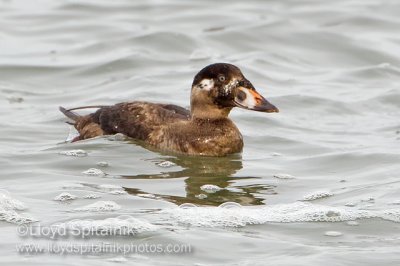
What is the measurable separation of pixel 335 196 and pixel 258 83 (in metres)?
5.46

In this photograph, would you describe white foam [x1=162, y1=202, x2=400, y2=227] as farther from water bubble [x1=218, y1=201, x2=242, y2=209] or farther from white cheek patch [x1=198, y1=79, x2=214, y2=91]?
white cheek patch [x1=198, y1=79, x2=214, y2=91]

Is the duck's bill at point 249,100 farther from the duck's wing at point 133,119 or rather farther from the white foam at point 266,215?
the white foam at point 266,215

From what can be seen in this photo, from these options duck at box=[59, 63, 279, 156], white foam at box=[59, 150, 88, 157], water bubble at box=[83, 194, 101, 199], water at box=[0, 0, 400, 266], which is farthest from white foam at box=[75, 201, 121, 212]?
duck at box=[59, 63, 279, 156]

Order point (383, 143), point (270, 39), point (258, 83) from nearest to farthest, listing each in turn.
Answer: point (383, 143), point (258, 83), point (270, 39)

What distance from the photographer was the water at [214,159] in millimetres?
7680

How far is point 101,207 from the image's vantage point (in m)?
8.36

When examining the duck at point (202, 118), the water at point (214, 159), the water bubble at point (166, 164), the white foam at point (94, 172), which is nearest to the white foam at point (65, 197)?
the water at point (214, 159)

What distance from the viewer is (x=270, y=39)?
16.4 meters

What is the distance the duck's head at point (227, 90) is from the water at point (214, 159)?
19.1 inches

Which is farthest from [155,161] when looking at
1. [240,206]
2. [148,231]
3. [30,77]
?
[30,77]

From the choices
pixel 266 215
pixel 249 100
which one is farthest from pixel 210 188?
pixel 249 100

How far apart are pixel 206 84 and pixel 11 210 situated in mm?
2691

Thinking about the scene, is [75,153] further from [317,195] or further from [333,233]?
[333,233]

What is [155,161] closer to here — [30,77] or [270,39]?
[30,77]
